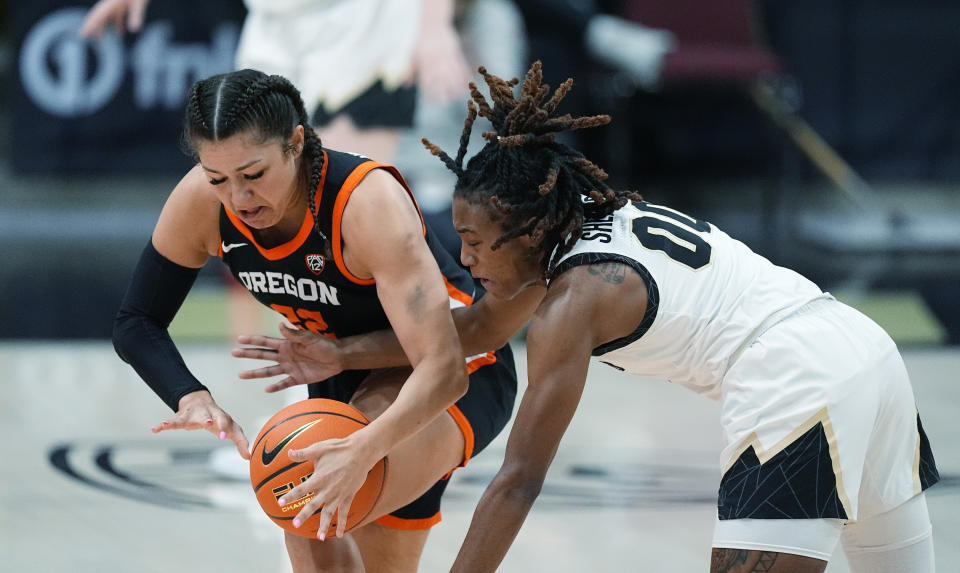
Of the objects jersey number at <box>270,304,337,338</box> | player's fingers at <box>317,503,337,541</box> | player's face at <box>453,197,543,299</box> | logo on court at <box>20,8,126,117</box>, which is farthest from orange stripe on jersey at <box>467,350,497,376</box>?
logo on court at <box>20,8,126,117</box>

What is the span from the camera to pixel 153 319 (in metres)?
3.01

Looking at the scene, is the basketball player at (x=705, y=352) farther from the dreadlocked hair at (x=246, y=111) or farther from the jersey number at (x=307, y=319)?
the jersey number at (x=307, y=319)

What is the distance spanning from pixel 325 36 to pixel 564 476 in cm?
186

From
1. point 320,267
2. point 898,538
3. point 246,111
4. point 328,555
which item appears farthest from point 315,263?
point 898,538

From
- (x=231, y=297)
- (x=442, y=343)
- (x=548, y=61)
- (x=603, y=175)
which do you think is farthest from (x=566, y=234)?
(x=548, y=61)

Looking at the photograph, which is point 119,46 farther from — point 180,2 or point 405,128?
point 405,128

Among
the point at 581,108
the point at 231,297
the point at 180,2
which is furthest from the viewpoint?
the point at 581,108

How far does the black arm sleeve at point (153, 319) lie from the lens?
2.93 metres

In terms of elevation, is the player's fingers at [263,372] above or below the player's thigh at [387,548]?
above

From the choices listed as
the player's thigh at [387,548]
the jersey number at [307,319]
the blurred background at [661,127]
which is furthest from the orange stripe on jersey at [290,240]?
the blurred background at [661,127]

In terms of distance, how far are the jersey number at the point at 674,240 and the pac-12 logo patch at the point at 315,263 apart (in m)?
0.68

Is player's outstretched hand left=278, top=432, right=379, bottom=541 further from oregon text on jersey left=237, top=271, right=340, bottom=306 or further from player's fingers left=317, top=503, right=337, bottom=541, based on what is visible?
oregon text on jersey left=237, top=271, right=340, bottom=306

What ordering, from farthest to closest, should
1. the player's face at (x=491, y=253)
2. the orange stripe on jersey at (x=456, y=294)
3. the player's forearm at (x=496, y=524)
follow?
the orange stripe on jersey at (x=456, y=294) → the player's face at (x=491, y=253) → the player's forearm at (x=496, y=524)

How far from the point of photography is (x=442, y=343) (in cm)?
263
